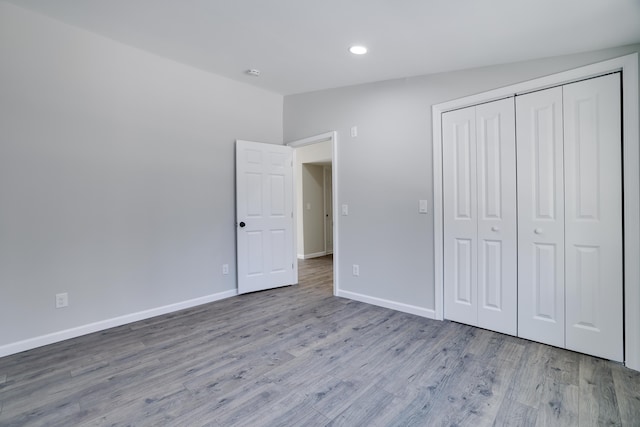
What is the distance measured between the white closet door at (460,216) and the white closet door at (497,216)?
0.18 ft

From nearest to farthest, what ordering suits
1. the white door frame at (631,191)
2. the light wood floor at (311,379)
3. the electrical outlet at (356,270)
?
the light wood floor at (311,379) < the white door frame at (631,191) < the electrical outlet at (356,270)

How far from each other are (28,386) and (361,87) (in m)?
3.83

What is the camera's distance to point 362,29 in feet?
7.79

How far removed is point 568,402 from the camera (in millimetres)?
1791

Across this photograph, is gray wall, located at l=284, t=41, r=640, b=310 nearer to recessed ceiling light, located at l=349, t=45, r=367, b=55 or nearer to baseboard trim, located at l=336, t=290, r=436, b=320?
baseboard trim, located at l=336, t=290, r=436, b=320

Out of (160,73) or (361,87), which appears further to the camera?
(361,87)

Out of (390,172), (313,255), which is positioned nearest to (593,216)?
(390,172)

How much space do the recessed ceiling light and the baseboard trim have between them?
2.50m

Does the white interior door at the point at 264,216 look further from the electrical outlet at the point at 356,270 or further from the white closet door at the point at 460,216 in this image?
the white closet door at the point at 460,216

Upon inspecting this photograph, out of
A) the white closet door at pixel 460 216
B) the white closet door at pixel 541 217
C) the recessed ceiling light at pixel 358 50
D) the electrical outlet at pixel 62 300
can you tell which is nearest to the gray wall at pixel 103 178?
the electrical outlet at pixel 62 300

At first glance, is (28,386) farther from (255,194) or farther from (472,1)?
(472,1)

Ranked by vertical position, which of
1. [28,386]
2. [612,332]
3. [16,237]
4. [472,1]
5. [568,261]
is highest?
[472,1]

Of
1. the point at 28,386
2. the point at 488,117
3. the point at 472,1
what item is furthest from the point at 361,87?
the point at 28,386

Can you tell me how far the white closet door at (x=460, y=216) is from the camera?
2.86 metres
